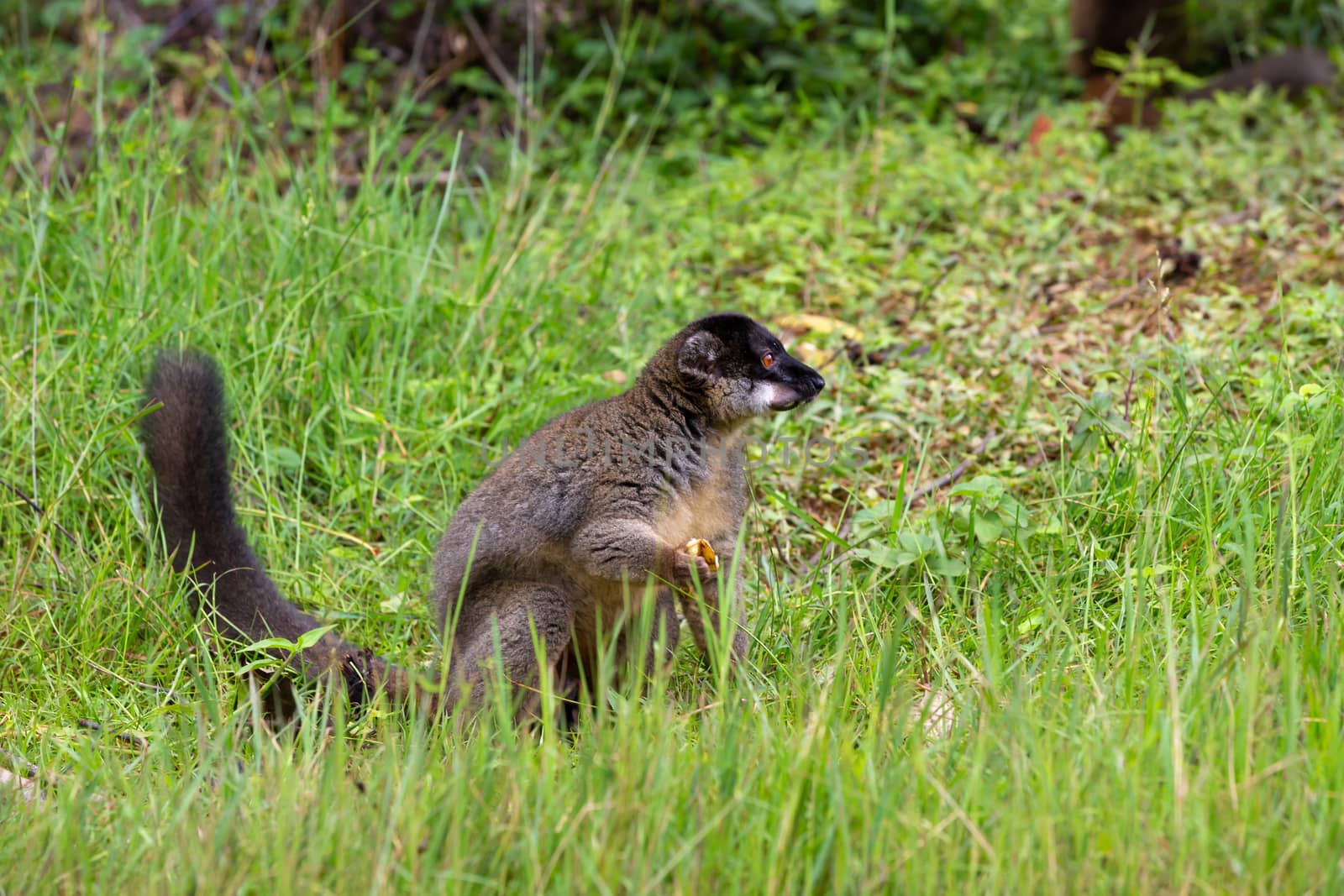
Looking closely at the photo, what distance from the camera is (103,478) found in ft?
14.2

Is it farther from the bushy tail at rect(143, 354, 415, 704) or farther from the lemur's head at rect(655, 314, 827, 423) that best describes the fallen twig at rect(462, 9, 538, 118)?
the lemur's head at rect(655, 314, 827, 423)

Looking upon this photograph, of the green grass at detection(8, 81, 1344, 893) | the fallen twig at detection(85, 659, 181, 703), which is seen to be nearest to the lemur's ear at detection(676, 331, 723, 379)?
the green grass at detection(8, 81, 1344, 893)

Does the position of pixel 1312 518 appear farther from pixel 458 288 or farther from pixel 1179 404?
pixel 458 288

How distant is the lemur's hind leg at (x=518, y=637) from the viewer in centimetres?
349

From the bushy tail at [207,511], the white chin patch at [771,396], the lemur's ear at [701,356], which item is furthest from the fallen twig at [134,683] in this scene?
the white chin patch at [771,396]

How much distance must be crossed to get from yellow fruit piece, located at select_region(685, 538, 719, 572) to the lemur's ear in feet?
1.68

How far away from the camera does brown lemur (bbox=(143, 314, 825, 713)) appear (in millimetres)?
3504

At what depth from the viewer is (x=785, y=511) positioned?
4.44 m

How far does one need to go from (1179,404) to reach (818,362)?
1675 millimetres

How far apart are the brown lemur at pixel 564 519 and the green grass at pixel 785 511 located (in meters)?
0.20

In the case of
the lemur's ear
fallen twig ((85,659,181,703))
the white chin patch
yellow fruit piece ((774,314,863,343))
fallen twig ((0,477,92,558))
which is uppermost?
the lemur's ear

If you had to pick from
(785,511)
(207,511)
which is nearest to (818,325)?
(785,511)

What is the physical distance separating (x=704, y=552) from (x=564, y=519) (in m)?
0.40

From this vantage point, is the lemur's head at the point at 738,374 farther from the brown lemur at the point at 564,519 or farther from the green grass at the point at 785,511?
the green grass at the point at 785,511
